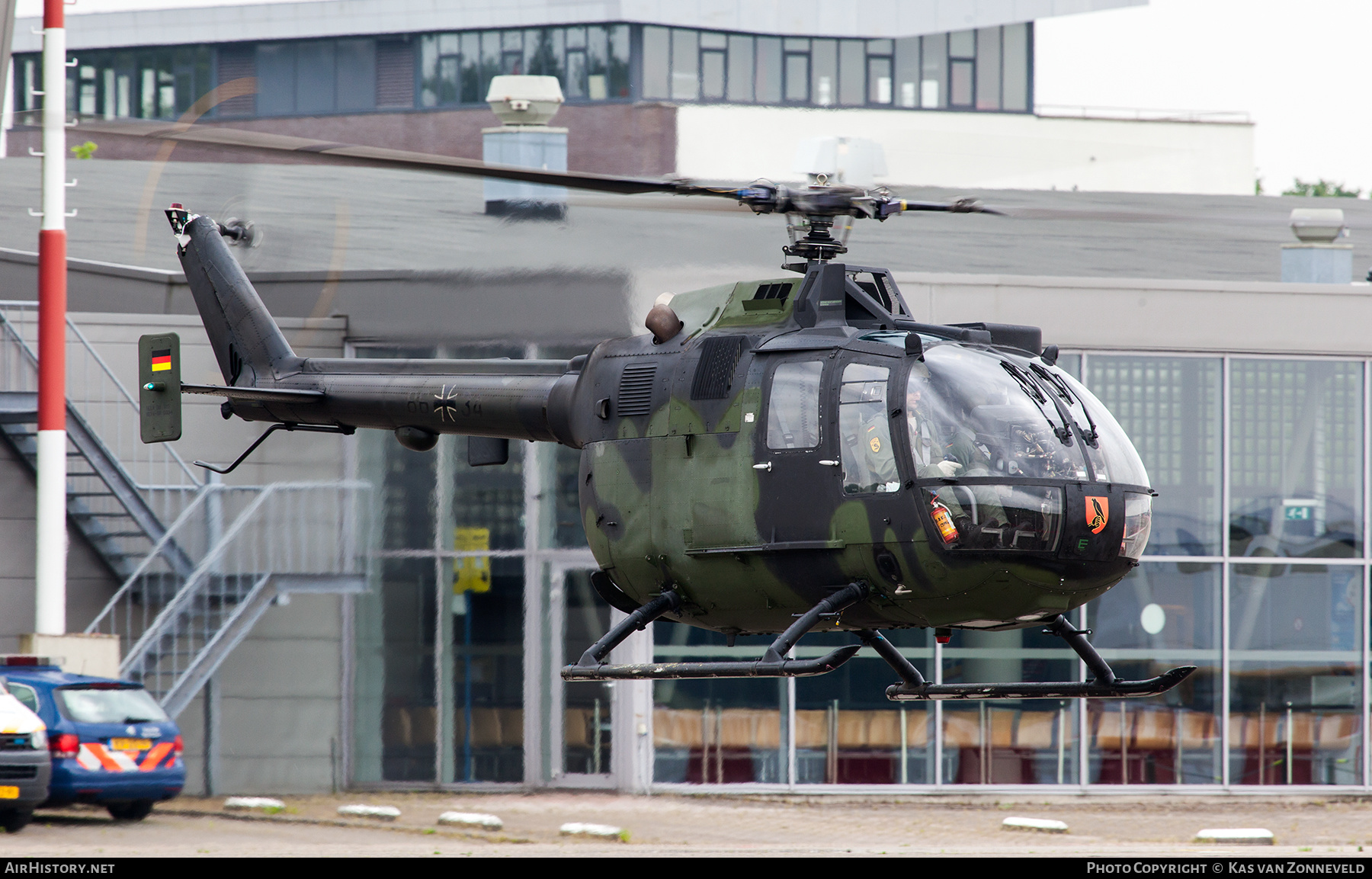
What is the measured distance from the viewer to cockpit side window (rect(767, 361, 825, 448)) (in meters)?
10.3

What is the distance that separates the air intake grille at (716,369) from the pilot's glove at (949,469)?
5.11ft

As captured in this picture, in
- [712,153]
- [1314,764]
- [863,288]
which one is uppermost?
[712,153]

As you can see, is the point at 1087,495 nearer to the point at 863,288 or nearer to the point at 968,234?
the point at 863,288

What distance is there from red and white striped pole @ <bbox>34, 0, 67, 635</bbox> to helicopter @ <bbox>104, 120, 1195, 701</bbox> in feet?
31.6

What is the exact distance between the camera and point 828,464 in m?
10.2

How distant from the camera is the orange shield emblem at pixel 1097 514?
9.88 metres

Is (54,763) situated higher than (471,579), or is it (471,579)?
(471,579)

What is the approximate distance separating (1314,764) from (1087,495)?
563 inches

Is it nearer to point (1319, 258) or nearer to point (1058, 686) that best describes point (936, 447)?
point (1058, 686)

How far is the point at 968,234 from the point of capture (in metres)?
27.8

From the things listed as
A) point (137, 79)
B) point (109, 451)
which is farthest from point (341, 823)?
point (137, 79)

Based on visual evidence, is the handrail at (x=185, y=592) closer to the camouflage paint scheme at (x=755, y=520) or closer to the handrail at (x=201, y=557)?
the handrail at (x=201, y=557)

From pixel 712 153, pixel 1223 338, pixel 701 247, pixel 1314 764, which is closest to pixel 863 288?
pixel 701 247

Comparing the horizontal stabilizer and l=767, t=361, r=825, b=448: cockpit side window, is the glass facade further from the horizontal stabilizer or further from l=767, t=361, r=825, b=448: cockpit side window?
l=767, t=361, r=825, b=448: cockpit side window
